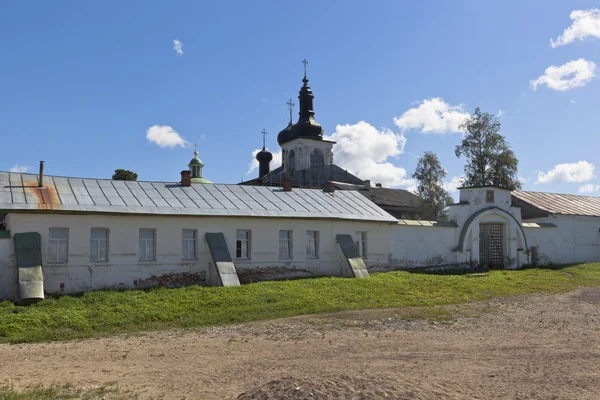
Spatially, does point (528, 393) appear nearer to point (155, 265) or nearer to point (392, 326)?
point (392, 326)

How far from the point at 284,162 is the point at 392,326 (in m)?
42.5

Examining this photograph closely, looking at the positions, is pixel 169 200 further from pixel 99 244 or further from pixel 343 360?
pixel 343 360

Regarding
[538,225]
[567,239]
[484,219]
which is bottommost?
[567,239]

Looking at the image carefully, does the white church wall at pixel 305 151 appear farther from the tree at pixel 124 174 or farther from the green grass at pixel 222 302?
the green grass at pixel 222 302

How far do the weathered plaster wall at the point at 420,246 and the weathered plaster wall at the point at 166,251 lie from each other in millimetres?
1781

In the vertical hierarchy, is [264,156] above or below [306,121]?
below

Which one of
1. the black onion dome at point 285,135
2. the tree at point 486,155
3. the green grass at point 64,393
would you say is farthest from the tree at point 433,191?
the green grass at point 64,393

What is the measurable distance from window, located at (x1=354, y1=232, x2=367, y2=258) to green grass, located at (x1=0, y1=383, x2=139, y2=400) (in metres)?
17.3

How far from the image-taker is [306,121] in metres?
53.4

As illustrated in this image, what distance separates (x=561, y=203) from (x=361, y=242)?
17820 mm

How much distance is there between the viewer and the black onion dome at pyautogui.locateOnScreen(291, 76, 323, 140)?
52875mm

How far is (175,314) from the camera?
14.6 metres

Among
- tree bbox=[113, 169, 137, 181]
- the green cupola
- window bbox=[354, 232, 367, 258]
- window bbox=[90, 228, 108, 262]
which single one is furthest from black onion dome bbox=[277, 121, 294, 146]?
window bbox=[90, 228, 108, 262]

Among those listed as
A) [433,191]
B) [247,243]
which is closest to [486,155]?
[433,191]
